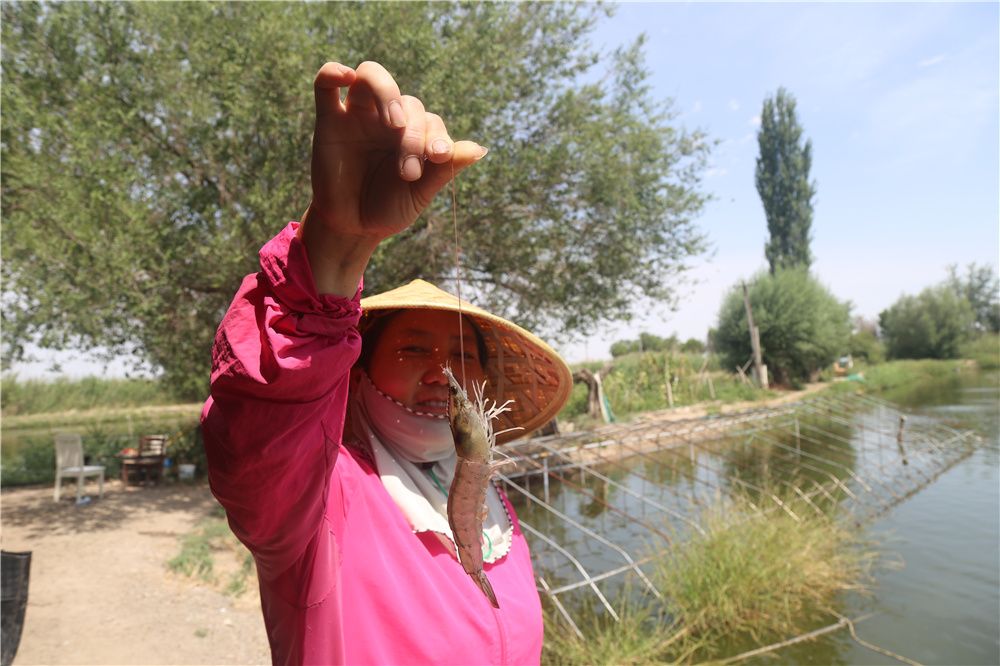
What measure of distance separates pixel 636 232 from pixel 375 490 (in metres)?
10.3

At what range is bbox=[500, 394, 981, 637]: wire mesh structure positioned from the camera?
8164 millimetres

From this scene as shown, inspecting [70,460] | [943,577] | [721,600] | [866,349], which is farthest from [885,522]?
[866,349]

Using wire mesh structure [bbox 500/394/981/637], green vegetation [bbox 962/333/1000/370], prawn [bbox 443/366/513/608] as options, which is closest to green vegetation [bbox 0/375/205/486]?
wire mesh structure [bbox 500/394/981/637]

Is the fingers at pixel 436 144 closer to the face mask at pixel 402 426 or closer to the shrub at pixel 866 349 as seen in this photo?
the face mask at pixel 402 426

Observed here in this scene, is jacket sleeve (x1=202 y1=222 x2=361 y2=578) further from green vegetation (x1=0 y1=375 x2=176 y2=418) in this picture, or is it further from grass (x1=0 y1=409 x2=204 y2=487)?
green vegetation (x1=0 y1=375 x2=176 y2=418)

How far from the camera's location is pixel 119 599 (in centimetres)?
661

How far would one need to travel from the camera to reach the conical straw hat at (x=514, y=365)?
2088mm

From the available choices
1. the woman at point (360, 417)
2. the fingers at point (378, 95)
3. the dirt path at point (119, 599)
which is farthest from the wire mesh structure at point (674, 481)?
the fingers at point (378, 95)

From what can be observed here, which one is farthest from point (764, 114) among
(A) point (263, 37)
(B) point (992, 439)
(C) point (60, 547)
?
(C) point (60, 547)

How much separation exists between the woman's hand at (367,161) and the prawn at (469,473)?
41 centimetres

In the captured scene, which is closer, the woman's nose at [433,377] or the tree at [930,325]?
the woman's nose at [433,377]

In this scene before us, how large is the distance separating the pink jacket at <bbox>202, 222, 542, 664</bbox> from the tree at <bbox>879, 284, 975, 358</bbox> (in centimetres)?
5106

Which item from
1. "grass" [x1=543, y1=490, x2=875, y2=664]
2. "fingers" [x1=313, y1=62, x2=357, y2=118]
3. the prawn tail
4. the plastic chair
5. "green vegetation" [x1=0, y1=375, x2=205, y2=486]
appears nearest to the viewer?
"fingers" [x1=313, y1=62, x2=357, y2=118]

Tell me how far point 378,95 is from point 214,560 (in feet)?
27.2
